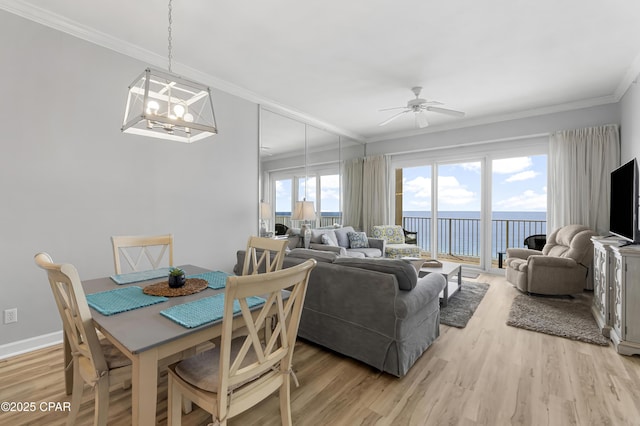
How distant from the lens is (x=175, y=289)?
5.67ft

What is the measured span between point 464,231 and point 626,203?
3.14 meters

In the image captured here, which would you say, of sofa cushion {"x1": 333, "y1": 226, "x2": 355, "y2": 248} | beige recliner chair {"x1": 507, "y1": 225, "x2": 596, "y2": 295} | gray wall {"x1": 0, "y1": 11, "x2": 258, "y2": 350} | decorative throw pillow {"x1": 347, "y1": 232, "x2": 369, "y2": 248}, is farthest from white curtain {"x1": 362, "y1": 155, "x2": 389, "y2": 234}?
gray wall {"x1": 0, "y1": 11, "x2": 258, "y2": 350}

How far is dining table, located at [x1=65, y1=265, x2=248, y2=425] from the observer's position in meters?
1.08

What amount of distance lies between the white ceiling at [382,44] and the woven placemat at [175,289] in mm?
2188

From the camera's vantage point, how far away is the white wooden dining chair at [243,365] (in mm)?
1078

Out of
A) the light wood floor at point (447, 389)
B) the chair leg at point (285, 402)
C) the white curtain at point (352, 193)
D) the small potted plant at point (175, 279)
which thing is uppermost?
the white curtain at point (352, 193)

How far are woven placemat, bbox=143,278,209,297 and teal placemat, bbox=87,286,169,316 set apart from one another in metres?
0.04

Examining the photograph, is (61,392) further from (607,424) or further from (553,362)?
(553,362)

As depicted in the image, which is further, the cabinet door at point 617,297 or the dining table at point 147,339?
the cabinet door at point 617,297

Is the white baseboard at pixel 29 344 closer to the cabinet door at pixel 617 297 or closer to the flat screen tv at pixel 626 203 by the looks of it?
the cabinet door at pixel 617 297

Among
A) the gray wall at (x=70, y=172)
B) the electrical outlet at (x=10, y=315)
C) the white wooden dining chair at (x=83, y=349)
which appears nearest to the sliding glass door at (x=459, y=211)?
the gray wall at (x=70, y=172)

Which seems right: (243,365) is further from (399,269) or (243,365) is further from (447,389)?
(447,389)

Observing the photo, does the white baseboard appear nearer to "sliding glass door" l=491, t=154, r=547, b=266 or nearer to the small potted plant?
the small potted plant

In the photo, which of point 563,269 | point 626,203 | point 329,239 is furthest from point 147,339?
point 563,269
